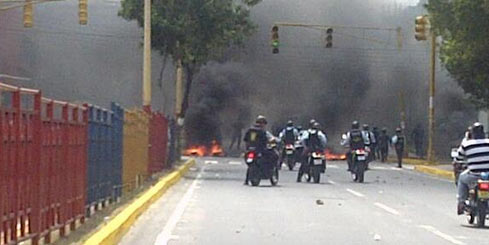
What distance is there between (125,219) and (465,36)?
23491 millimetres

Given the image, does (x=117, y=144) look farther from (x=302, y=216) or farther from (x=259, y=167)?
(x=259, y=167)

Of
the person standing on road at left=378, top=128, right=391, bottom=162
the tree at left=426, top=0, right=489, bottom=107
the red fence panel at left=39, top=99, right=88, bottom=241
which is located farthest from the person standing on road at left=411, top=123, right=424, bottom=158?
the red fence panel at left=39, top=99, right=88, bottom=241

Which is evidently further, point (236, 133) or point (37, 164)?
point (236, 133)

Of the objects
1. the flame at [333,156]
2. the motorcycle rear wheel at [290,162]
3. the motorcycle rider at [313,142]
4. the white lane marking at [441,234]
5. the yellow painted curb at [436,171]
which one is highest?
the motorcycle rider at [313,142]

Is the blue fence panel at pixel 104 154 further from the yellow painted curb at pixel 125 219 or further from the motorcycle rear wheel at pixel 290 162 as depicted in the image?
the motorcycle rear wheel at pixel 290 162

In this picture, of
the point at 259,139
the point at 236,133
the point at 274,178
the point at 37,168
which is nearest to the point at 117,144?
the point at 259,139

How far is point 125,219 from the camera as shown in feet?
62.3

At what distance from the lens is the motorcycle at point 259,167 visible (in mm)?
32281

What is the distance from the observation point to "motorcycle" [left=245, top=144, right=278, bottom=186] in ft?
106

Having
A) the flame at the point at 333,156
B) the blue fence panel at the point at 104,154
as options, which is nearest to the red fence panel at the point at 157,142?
the blue fence panel at the point at 104,154

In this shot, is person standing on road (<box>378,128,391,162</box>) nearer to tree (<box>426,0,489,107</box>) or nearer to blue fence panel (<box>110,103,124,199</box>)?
tree (<box>426,0,489,107</box>)

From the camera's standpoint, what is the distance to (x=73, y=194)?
1675 cm

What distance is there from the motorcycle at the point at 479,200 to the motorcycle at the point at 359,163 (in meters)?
15.1

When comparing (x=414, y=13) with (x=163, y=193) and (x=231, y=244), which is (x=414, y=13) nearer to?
(x=163, y=193)
